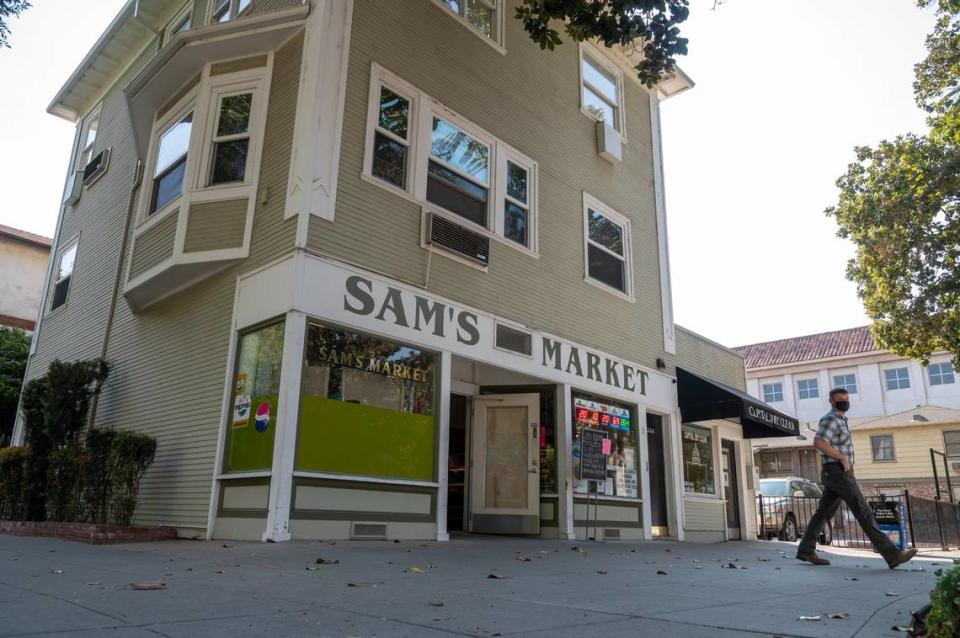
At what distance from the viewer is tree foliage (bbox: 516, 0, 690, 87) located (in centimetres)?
868

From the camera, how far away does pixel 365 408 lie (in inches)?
342

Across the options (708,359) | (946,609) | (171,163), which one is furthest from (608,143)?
(946,609)

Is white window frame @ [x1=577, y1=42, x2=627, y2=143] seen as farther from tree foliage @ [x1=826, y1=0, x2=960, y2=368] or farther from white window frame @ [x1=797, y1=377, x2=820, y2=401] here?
white window frame @ [x1=797, y1=377, x2=820, y2=401]

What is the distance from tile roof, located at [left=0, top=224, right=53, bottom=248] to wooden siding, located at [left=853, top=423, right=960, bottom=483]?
3755 cm

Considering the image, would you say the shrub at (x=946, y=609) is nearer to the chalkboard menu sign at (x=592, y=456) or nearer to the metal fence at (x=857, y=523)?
the chalkboard menu sign at (x=592, y=456)

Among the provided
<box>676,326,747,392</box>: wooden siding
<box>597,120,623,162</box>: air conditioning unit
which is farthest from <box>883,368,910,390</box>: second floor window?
<box>597,120,623,162</box>: air conditioning unit

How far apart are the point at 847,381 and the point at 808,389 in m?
2.22

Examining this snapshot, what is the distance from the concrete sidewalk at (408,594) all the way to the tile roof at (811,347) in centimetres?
3960

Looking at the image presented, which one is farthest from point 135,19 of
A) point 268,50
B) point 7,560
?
point 7,560

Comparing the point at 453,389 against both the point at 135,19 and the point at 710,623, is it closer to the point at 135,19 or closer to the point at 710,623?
the point at 710,623

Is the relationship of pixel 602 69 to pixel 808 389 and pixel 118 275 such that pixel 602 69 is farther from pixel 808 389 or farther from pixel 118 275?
pixel 808 389

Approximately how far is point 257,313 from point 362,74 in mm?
3552

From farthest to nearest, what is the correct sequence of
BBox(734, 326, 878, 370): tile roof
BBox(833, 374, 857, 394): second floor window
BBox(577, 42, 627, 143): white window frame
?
BBox(734, 326, 878, 370): tile roof < BBox(833, 374, 857, 394): second floor window < BBox(577, 42, 627, 143): white window frame

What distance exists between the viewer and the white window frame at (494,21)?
1138 cm
